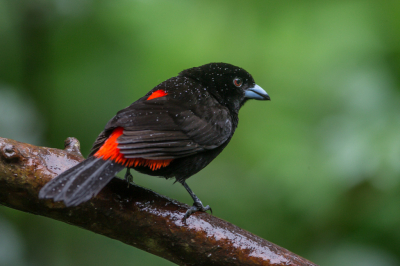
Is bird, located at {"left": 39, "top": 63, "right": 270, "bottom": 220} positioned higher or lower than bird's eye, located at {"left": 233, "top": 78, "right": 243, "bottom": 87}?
lower

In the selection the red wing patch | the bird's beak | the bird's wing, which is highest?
the bird's beak

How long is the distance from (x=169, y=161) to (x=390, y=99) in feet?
6.87

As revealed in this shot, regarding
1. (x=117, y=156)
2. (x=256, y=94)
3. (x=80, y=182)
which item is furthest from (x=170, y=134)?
(x=256, y=94)

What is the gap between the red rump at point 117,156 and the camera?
1.94 m

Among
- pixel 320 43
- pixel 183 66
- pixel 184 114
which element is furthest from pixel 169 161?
pixel 320 43

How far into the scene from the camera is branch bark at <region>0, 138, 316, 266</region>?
79.7 inches

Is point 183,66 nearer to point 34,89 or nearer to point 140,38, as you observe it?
point 140,38

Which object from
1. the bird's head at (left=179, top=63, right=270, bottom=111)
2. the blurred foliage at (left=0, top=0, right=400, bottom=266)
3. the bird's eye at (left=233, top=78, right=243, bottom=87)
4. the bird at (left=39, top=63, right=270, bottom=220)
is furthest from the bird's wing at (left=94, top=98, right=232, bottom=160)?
the blurred foliage at (left=0, top=0, right=400, bottom=266)

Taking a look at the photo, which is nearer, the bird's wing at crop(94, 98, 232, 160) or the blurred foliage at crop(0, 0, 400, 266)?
the bird's wing at crop(94, 98, 232, 160)

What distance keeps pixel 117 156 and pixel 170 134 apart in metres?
0.36

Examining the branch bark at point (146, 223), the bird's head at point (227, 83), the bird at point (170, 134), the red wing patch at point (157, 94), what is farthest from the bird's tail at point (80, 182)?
the bird's head at point (227, 83)

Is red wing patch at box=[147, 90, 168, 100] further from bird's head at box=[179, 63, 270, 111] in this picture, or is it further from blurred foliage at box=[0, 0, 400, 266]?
blurred foliage at box=[0, 0, 400, 266]

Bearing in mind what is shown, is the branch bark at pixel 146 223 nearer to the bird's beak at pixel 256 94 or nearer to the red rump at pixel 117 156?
the red rump at pixel 117 156

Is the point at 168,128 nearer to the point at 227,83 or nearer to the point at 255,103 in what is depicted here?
the point at 227,83
